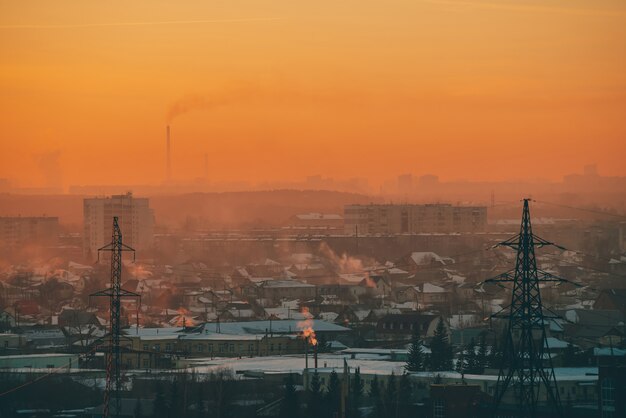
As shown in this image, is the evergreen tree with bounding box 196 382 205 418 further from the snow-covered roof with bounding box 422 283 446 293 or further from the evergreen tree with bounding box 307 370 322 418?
the snow-covered roof with bounding box 422 283 446 293

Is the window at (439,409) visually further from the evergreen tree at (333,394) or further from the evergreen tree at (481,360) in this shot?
the evergreen tree at (481,360)

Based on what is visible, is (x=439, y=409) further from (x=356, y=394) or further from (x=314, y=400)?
(x=356, y=394)

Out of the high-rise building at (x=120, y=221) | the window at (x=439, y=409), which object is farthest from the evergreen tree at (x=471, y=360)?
the high-rise building at (x=120, y=221)

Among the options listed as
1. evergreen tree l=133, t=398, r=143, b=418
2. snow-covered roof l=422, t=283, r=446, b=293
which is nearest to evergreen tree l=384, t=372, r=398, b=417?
evergreen tree l=133, t=398, r=143, b=418

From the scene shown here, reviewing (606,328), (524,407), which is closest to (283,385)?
(524,407)

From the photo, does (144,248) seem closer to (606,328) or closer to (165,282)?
(165,282)

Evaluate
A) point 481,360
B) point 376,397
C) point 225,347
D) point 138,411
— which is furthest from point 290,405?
point 225,347
